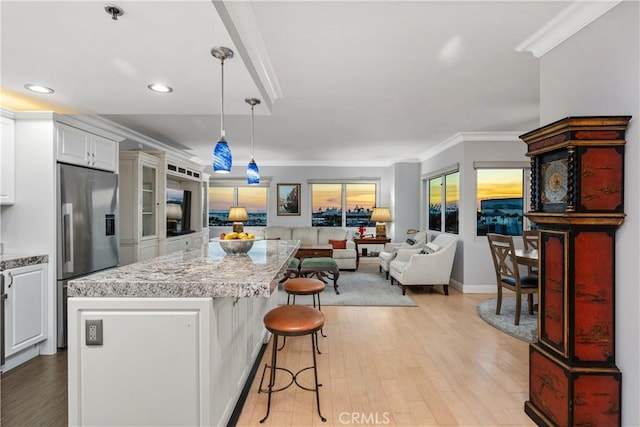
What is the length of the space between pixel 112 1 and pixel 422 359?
3283 mm

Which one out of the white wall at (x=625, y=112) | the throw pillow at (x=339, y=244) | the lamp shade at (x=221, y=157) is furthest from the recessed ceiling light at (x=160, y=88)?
the throw pillow at (x=339, y=244)

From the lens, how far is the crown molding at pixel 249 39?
5.53 feet

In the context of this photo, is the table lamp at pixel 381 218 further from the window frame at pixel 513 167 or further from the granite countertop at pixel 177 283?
the granite countertop at pixel 177 283

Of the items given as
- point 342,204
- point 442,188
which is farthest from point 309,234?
point 442,188

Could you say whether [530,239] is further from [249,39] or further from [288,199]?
[288,199]

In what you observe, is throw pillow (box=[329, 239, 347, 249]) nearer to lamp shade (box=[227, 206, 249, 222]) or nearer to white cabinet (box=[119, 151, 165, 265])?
lamp shade (box=[227, 206, 249, 222])

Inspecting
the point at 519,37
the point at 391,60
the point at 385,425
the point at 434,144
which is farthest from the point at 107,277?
the point at 434,144

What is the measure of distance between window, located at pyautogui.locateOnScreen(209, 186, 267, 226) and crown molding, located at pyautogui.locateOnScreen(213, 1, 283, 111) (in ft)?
17.4

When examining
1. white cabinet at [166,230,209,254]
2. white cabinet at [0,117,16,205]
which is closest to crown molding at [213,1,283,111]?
white cabinet at [0,117,16,205]

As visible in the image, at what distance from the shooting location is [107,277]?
1627mm

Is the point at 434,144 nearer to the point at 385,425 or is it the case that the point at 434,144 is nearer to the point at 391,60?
the point at 391,60

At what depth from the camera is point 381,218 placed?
7.27 meters

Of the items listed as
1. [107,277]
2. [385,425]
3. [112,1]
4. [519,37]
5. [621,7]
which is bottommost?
[385,425]

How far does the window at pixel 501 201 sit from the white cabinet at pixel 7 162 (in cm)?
590
